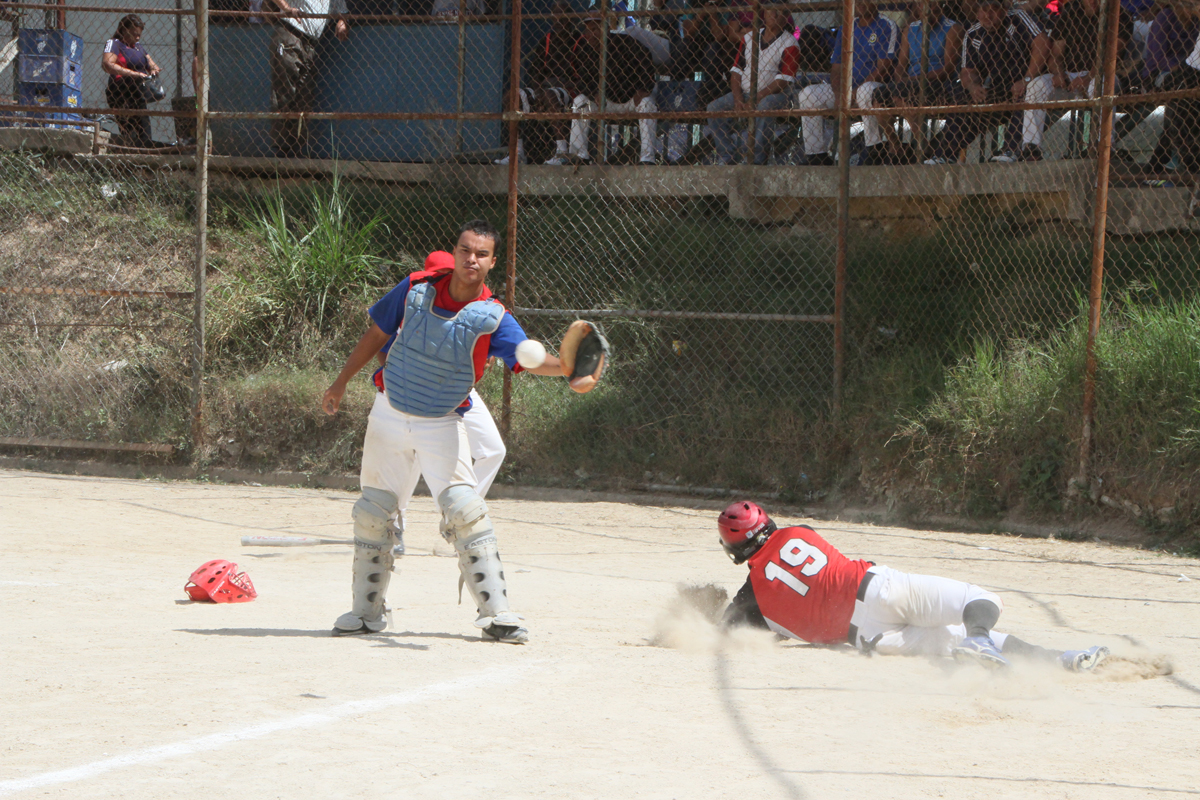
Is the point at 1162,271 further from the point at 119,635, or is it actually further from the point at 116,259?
the point at 116,259

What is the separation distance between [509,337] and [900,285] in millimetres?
5809

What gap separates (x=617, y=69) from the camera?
35.4ft

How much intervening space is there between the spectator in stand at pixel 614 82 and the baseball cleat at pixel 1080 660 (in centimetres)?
725

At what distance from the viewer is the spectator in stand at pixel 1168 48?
857 centimetres

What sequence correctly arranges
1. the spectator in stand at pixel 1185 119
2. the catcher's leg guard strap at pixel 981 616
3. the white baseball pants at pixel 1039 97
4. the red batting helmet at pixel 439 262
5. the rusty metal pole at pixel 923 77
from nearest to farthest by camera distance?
the catcher's leg guard strap at pixel 981 616
the red batting helmet at pixel 439 262
the spectator in stand at pixel 1185 119
the white baseball pants at pixel 1039 97
the rusty metal pole at pixel 923 77

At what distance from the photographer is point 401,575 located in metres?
6.70

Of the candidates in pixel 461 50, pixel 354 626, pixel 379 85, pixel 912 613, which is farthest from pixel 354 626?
pixel 379 85

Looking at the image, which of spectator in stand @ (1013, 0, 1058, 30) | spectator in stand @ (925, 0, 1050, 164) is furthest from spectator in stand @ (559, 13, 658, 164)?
spectator in stand @ (1013, 0, 1058, 30)

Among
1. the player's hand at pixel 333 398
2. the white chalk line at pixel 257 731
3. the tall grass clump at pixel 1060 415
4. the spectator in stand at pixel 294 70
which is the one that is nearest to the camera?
the white chalk line at pixel 257 731

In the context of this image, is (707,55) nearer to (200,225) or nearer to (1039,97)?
(1039,97)

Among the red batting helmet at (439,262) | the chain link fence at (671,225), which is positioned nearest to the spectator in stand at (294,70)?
the chain link fence at (671,225)

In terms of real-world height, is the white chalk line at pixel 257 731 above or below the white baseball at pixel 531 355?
below

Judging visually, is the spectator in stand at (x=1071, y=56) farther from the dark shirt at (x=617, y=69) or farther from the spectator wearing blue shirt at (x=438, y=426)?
the spectator wearing blue shirt at (x=438, y=426)

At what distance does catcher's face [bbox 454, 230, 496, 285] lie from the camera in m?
4.96
